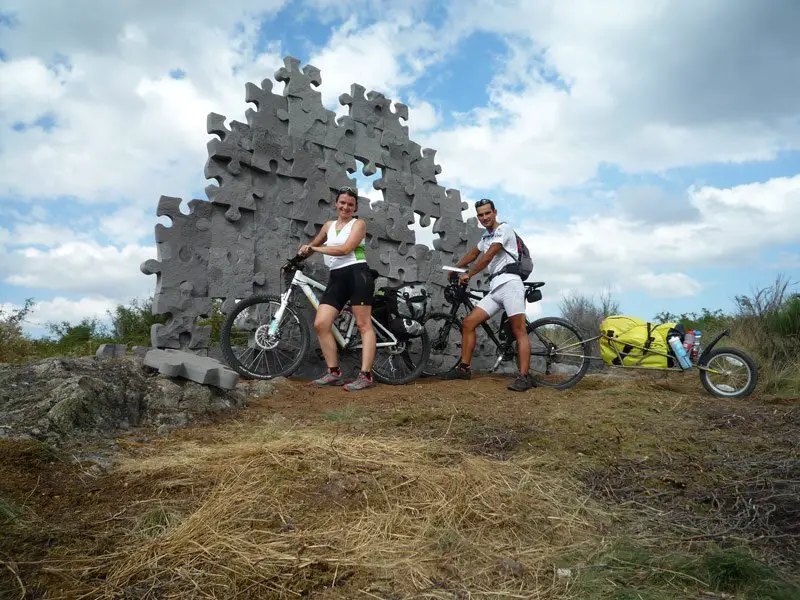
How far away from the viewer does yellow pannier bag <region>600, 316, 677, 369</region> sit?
6.74 m

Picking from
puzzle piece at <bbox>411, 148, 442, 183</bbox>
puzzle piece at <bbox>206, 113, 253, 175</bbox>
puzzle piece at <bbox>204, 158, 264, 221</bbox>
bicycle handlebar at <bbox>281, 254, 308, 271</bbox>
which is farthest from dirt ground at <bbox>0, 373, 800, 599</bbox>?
puzzle piece at <bbox>411, 148, 442, 183</bbox>

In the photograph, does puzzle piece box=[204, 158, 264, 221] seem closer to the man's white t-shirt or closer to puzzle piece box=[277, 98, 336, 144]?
puzzle piece box=[277, 98, 336, 144]

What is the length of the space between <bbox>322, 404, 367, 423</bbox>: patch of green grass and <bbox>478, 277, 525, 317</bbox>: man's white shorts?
2.20 meters

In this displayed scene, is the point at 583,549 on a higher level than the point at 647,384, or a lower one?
lower

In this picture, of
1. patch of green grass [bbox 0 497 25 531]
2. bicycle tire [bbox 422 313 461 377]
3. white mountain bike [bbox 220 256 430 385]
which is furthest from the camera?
bicycle tire [bbox 422 313 461 377]

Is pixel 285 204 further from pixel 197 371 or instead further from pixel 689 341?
pixel 689 341

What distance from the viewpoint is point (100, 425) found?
13.2 ft

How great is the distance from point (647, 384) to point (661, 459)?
3.54 meters

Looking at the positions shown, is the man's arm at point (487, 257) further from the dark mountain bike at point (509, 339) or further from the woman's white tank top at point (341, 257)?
the woman's white tank top at point (341, 257)

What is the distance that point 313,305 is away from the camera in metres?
6.53

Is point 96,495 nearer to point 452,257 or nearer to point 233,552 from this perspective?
point 233,552

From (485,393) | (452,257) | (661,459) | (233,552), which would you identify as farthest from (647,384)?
(233,552)

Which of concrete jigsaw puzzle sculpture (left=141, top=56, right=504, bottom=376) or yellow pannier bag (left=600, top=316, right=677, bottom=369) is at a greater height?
concrete jigsaw puzzle sculpture (left=141, top=56, right=504, bottom=376)

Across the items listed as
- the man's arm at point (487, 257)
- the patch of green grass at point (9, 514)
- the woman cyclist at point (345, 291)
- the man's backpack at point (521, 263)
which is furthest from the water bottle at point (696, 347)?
the patch of green grass at point (9, 514)
